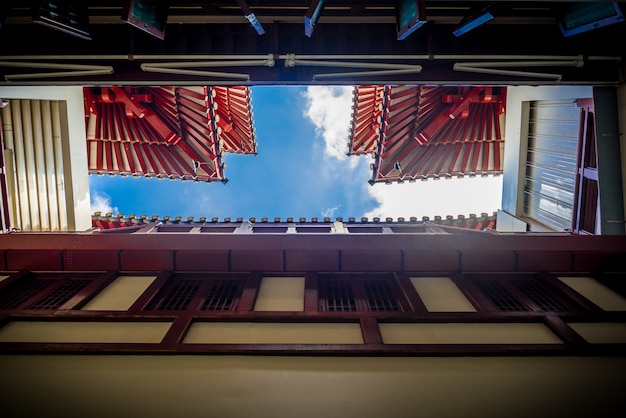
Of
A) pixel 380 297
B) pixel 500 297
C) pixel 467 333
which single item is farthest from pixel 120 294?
pixel 500 297

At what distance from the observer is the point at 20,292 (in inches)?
257

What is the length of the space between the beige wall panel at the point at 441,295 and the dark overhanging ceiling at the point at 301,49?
372 centimetres

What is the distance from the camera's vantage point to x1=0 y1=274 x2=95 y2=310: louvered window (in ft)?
20.1

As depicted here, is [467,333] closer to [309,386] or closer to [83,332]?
[309,386]

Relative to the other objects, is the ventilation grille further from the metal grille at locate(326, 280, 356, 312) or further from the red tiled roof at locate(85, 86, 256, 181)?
the red tiled roof at locate(85, 86, 256, 181)

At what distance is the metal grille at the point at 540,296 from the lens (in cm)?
613

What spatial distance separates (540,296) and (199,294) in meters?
5.22

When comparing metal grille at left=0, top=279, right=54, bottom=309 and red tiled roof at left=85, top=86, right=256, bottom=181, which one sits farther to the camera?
red tiled roof at left=85, top=86, right=256, bottom=181

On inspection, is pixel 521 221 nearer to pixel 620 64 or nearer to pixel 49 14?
pixel 620 64

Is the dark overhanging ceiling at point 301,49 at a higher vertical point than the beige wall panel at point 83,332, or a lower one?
higher

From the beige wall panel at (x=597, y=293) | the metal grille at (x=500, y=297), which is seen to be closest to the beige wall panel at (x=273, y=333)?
the metal grille at (x=500, y=297)

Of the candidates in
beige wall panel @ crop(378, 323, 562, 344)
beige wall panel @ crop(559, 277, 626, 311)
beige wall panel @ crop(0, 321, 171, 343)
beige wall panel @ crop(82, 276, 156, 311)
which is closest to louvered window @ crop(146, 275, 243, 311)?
beige wall panel @ crop(82, 276, 156, 311)

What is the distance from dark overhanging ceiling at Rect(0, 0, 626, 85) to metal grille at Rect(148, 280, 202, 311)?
3.76 metres

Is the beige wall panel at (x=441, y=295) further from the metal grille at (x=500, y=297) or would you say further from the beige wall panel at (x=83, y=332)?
the beige wall panel at (x=83, y=332)
